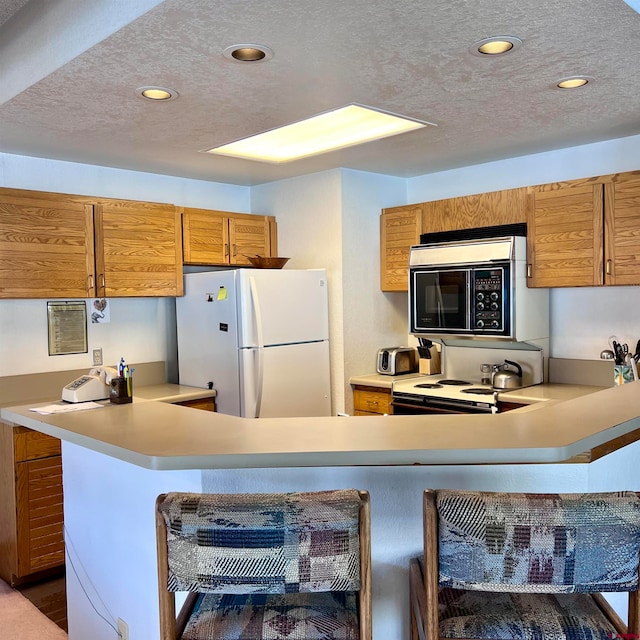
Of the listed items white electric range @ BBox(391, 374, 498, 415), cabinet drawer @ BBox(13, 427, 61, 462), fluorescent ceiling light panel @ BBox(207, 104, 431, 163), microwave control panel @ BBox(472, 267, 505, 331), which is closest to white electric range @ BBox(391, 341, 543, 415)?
white electric range @ BBox(391, 374, 498, 415)

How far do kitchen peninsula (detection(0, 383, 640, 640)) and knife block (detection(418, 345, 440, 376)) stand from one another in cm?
204

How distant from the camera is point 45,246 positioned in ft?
11.3

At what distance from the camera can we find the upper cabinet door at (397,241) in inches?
165

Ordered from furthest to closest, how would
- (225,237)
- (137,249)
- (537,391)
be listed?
(225,237), (137,249), (537,391)

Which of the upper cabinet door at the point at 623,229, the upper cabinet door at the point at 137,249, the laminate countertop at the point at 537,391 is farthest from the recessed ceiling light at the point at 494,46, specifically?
the upper cabinet door at the point at 137,249

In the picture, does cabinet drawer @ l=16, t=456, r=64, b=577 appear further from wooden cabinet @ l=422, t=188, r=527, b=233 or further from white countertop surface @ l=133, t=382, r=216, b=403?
wooden cabinet @ l=422, t=188, r=527, b=233

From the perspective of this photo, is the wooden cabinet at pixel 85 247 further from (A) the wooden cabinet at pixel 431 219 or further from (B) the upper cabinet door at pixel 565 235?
(B) the upper cabinet door at pixel 565 235

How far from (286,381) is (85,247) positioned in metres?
1.45

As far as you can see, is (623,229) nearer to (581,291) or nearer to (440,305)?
(581,291)

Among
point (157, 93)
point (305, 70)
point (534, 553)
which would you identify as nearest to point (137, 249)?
point (157, 93)

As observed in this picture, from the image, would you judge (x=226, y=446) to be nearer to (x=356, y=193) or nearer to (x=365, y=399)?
(x=365, y=399)

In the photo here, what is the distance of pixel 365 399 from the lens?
413cm

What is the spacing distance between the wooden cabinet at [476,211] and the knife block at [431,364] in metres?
0.86

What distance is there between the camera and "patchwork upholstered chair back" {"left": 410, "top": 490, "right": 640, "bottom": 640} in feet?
3.97
